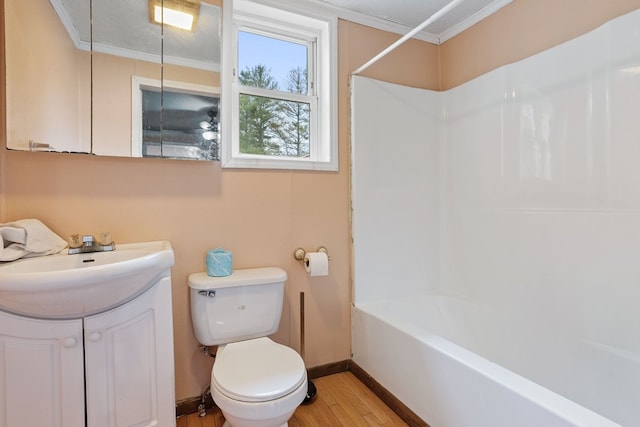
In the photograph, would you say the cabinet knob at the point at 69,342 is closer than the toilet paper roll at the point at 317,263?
Yes

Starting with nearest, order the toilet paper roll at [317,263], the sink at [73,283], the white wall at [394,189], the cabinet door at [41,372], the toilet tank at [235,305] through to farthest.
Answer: the sink at [73,283], the cabinet door at [41,372], the toilet tank at [235,305], the toilet paper roll at [317,263], the white wall at [394,189]

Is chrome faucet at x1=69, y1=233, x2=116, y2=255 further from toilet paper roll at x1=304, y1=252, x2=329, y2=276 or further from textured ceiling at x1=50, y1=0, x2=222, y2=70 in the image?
toilet paper roll at x1=304, y1=252, x2=329, y2=276

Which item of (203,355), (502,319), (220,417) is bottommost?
(220,417)

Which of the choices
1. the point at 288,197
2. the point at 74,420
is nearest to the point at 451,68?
the point at 288,197

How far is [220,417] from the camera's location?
1.62 meters

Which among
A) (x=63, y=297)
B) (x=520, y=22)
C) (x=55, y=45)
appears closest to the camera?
(x=63, y=297)

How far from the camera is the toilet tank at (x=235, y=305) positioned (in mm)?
1515

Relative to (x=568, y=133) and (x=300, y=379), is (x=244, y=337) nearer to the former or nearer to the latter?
(x=300, y=379)

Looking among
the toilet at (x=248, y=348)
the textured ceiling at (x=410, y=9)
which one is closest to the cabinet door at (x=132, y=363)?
the toilet at (x=248, y=348)

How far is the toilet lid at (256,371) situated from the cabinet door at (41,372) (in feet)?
1.56

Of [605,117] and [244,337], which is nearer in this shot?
[605,117]

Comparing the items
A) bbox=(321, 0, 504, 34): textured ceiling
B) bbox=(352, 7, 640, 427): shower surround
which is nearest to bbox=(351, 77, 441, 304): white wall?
bbox=(352, 7, 640, 427): shower surround

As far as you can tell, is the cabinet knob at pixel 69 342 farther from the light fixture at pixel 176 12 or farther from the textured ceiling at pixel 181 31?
the light fixture at pixel 176 12

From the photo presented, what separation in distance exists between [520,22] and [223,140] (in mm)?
1790
